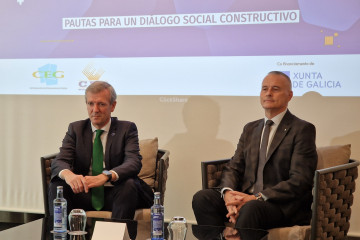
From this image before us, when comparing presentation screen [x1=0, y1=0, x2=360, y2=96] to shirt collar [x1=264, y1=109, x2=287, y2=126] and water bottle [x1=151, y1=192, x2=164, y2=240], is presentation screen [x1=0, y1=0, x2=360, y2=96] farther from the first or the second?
water bottle [x1=151, y1=192, x2=164, y2=240]

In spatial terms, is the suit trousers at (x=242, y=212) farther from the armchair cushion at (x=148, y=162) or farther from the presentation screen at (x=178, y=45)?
the presentation screen at (x=178, y=45)

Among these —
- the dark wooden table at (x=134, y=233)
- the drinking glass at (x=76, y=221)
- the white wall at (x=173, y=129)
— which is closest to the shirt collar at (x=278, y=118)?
the white wall at (x=173, y=129)

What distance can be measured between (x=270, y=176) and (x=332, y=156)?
465 mm

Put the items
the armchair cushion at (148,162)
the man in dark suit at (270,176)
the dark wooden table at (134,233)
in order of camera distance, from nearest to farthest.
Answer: the dark wooden table at (134,233), the man in dark suit at (270,176), the armchair cushion at (148,162)

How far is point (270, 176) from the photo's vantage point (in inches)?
132

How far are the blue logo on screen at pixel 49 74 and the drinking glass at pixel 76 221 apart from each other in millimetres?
2210

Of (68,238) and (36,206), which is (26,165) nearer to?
(36,206)

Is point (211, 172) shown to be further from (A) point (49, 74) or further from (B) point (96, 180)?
(A) point (49, 74)

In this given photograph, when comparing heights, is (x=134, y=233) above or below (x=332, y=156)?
below

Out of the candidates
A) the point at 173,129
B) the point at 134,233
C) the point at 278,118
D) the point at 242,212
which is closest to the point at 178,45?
the point at 173,129

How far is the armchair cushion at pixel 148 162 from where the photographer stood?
389cm

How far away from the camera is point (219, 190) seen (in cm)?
346

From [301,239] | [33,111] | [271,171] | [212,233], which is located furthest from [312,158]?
[33,111]

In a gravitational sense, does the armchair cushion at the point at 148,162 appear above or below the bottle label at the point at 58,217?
above
